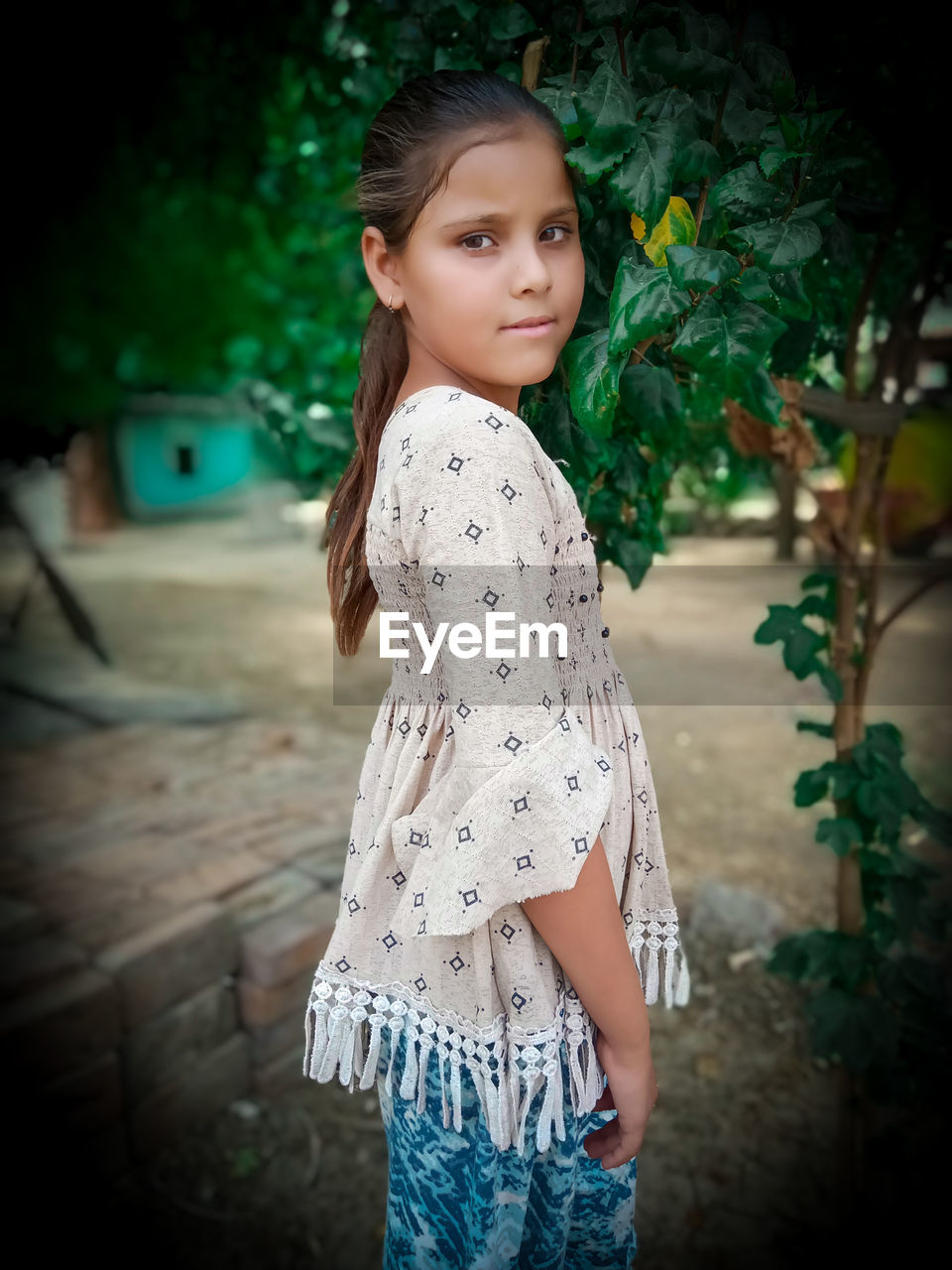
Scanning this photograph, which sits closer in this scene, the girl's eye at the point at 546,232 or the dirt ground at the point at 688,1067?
the girl's eye at the point at 546,232

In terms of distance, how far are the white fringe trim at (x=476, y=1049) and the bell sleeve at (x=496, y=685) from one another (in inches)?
8.8

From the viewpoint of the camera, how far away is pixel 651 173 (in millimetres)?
918

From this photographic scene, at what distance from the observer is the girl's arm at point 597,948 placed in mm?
918

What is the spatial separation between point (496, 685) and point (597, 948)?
12.3 inches

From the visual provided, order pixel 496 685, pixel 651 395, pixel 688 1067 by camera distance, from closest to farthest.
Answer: pixel 496 685
pixel 651 395
pixel 688 1067

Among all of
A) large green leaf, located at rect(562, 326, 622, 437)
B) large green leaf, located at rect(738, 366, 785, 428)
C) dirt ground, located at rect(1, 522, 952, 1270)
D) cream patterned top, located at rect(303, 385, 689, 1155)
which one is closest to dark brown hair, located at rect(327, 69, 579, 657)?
cream patterned top, located at rect(303, 385, 689, 1155)

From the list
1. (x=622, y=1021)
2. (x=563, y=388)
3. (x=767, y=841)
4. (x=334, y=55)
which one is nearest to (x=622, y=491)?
(x=563, y=388)

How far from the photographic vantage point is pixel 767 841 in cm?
393

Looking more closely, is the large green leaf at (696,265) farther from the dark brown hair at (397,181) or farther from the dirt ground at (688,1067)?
the dirt ground at (688,1067)

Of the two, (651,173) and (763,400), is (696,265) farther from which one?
(763,400)

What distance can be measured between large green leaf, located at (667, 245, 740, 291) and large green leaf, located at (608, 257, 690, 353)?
0.5 inches

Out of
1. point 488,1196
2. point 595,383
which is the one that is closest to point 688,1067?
point 488,1196

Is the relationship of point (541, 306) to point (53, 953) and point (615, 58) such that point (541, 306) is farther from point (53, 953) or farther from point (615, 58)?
point (53, 953)

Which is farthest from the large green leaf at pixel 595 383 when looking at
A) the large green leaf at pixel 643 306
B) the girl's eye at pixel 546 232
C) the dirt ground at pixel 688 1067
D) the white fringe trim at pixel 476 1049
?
the dirt ground at pixel 688 1067
